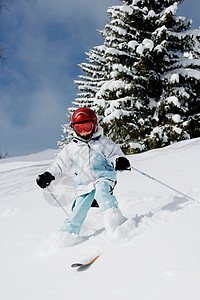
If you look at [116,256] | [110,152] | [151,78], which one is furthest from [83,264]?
[151,78]

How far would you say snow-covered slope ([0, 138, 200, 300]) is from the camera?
52.7 inches

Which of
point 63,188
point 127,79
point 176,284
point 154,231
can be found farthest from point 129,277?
point 127,79

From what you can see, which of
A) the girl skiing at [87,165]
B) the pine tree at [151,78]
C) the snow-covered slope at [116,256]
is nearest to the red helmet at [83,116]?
the girl skiing at [87,165]

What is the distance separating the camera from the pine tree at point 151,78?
9984mm

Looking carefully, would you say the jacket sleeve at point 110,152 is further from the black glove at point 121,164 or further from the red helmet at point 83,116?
the red helmet at point 83,116

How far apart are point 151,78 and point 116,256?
9623 millimetres

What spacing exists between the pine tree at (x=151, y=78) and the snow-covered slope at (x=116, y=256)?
6.86 m

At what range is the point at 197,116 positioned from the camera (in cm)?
1010

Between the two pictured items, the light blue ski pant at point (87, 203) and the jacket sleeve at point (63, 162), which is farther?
the jacket sleeve at point (63, 162)

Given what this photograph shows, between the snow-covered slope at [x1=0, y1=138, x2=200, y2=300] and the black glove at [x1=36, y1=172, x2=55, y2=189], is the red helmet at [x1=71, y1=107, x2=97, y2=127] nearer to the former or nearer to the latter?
the black glove at [x1=36, y1=172, x2=55, y2=189]

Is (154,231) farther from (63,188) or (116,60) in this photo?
(116,60)

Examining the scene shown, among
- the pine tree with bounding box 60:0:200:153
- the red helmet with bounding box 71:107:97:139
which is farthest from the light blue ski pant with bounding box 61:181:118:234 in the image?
the pine tree with bounding box 60:0:200:153

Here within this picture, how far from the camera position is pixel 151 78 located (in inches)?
406

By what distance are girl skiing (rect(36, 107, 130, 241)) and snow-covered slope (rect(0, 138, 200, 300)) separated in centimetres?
29
